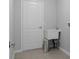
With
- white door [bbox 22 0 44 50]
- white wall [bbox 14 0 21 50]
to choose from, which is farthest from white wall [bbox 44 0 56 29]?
white wall [bbox 14 0 21 50]

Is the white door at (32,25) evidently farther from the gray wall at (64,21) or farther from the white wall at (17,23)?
the gray wall at (64,21)

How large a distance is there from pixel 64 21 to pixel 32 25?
4.63ft

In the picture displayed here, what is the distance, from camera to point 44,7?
177 inches

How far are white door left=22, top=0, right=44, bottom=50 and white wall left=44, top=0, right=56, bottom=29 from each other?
0.24 meters

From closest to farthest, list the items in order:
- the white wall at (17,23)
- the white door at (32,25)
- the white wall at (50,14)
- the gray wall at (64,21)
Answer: the gray wall at (64,21) < the white wall at (17,23) < the white door at (32,25) < the white wall at (50,14)

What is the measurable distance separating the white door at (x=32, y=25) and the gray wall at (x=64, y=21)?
82 cm

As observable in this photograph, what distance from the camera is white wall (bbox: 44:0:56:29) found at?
452 cm

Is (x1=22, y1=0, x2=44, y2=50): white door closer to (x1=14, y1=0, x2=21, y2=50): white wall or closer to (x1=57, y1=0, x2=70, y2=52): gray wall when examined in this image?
(x1=14, y1=0, x2=21, y2=50): white wall

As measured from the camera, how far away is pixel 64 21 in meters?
3.94

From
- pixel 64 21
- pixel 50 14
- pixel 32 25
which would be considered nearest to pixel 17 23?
pixel 32 25

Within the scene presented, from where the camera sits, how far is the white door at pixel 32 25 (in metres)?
4.22

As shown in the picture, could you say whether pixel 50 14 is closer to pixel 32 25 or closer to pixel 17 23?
pixel 32 25

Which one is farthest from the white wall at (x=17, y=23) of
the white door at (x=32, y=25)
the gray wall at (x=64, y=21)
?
the gray wall at (x=64, y=21)
